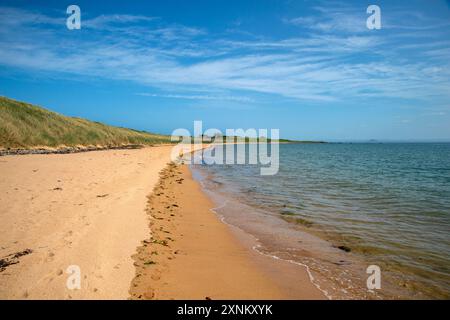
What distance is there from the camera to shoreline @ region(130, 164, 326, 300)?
4.44 m

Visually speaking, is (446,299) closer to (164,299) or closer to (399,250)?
(399,250)

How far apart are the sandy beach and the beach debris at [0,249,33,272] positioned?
2 cm

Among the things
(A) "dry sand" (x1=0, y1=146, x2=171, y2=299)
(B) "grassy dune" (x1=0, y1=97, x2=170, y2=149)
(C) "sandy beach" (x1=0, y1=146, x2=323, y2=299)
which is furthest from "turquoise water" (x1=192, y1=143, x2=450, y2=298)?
(B) "grassy dune" (x1=0, y1=97, x2=170, y2=149)

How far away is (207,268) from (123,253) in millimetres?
1563

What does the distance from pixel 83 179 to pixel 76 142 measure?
2393 cm

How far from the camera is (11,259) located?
4562 millimetres

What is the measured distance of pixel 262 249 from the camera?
677cm

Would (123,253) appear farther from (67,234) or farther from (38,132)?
(38,132)

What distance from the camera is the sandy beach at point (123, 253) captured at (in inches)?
162

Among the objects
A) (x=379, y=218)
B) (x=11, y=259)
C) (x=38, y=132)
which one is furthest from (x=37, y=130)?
(x=379, y=218)

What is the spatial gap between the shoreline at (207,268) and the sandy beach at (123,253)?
0.06ft

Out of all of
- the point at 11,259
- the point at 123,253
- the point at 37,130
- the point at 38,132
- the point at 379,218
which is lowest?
the point at 379,218

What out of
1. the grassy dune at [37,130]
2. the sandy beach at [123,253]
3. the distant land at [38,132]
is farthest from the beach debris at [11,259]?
the grassy dune at [37,130]

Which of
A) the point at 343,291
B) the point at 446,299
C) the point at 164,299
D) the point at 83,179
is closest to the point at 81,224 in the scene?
the point at 164,299
